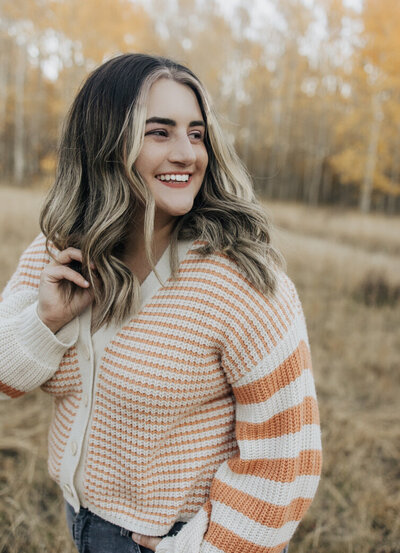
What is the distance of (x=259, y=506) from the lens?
3.71ft

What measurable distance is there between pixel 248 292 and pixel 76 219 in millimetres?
587

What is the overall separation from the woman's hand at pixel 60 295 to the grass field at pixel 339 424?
0.59 metres

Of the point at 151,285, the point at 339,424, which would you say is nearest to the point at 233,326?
the point at 151,285

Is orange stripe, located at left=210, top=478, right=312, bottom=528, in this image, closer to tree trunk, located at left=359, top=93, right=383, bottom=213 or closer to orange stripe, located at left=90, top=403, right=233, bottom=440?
orange stripe, located at left=90, top=403, right=233, bottom=440

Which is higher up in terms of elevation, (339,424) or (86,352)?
(86,352)

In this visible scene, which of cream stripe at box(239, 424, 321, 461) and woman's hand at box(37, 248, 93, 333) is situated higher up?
woman's hand at box(37, 248, 93, 333)

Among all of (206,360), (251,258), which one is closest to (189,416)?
(206,360)

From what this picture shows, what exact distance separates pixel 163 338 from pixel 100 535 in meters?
0.62

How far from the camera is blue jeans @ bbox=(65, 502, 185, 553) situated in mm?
1302

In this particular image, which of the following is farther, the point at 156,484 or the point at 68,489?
the point at 68,489

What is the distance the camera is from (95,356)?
132cm

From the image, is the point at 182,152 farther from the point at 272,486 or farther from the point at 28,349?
the point at 272,486

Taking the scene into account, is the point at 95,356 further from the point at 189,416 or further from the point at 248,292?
the point at 248,292

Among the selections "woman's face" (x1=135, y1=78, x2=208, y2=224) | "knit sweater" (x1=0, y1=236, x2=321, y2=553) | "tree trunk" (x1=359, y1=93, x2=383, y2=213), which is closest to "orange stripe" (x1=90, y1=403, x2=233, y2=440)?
"knit sweater" (x1=0, y1=236, x2=321, y2=553)
